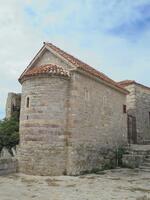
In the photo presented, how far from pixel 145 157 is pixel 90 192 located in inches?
281

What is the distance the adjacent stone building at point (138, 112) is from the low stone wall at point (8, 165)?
373 inches

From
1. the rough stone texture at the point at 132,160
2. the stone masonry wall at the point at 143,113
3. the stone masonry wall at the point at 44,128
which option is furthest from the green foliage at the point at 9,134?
the stone masonry wall at the point at 143,113

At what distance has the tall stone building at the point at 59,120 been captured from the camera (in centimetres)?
1170

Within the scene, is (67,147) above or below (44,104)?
below

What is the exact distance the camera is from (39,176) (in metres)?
11.2

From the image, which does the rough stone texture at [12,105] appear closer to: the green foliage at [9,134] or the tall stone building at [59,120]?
the green foliage at [9,134]

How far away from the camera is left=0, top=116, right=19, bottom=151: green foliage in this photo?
44.8ft

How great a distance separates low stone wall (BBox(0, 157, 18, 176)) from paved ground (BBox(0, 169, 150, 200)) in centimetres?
54

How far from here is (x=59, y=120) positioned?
12.0 metres

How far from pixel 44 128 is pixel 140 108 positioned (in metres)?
10.7

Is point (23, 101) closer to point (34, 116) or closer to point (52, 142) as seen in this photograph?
point (34, 116)

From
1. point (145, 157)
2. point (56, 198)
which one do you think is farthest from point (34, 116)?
point (145, 157)

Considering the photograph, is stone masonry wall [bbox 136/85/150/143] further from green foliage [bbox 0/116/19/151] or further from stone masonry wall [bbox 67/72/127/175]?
green foliage [bbox 0/116/19/151]

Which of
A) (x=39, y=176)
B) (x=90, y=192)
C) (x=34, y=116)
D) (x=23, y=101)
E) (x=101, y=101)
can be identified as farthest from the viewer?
(x=101, y=101)
